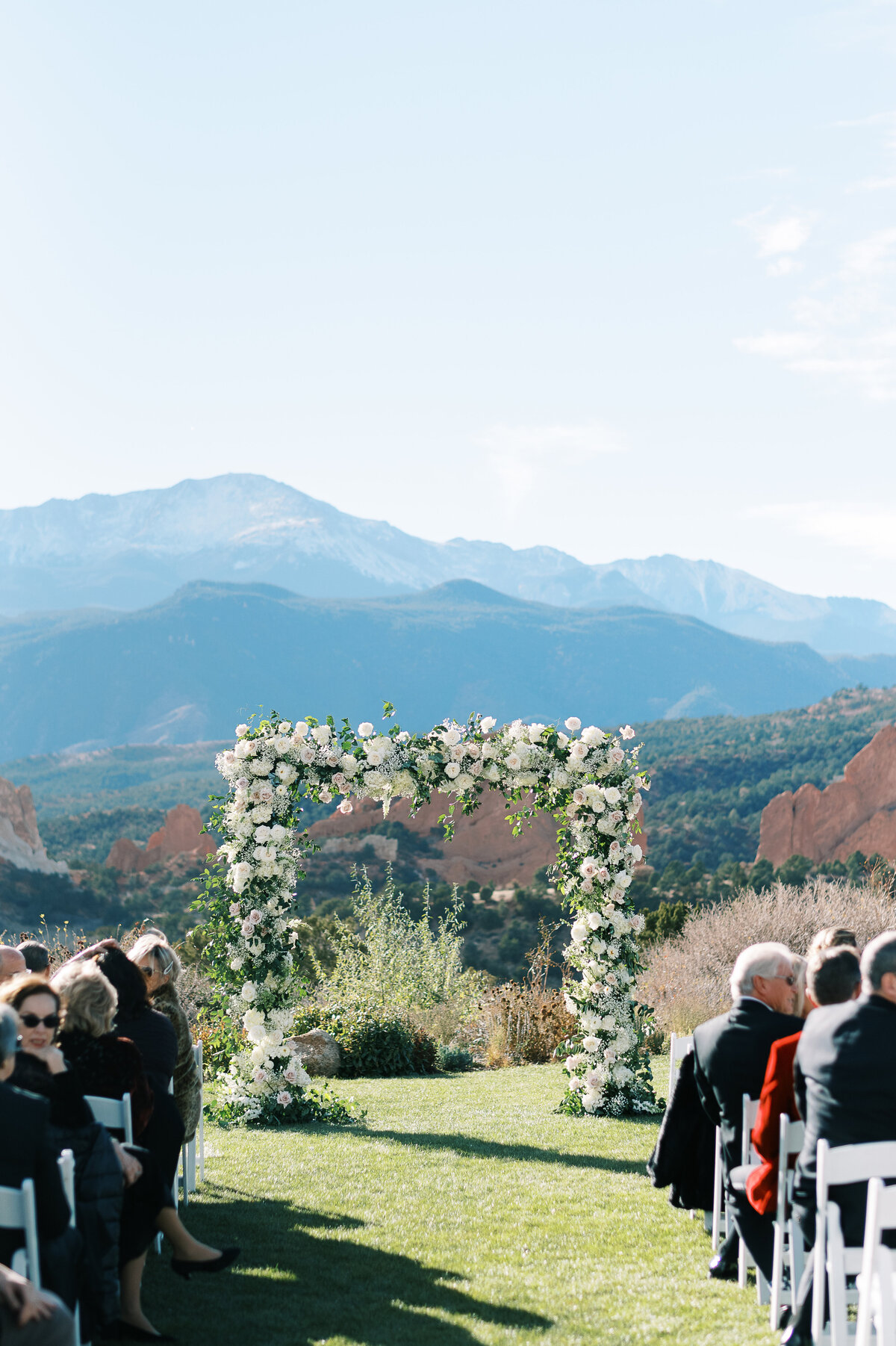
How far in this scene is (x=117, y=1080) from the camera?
4.20m

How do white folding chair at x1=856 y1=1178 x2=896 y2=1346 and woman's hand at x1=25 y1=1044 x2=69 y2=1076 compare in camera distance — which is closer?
white folding chair at x1=856 y1=1178 x2=896 y2=1346

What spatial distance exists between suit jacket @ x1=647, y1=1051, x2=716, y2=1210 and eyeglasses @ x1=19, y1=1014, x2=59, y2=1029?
2.72m

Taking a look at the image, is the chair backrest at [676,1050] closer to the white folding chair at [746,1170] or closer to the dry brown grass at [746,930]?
the white folding chair at [746,1170]

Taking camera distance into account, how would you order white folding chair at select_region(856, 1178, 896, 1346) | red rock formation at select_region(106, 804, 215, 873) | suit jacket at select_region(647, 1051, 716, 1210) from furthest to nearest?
red rock formation at select_region(106, 804, 215, 873)
suit jacket at select_region(647, 1051, 716, 1210)
white folding chair at select_region(856, 1178, 896, 1346)

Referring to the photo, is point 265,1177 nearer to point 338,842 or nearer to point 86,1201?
point 86,1201

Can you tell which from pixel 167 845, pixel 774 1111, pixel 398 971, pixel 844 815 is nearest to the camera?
pixel 774 1111

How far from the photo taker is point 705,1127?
5047 millimetres

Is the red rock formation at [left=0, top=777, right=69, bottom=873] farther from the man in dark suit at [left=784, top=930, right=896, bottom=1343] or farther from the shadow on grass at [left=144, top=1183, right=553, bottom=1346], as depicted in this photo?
the man in dark suit at [left=784, top=930, right=896, bottom=1343]

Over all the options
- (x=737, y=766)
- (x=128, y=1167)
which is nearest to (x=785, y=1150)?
(x=128, y=1167)

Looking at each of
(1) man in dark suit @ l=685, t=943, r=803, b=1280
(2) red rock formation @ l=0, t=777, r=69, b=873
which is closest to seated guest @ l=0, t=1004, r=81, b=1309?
(1) man in dark suit @ l=685, t=943, r=803, b=1280

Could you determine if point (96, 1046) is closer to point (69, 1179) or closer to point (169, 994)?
point (69, 1179)

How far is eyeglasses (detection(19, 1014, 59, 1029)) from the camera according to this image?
3646 millimetres

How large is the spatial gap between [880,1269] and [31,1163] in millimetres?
2392

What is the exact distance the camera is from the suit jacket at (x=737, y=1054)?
14.1 ft
